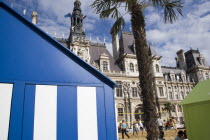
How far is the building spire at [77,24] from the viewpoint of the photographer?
99.2 feet

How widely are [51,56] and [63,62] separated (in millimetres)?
391

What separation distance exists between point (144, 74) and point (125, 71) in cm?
2494

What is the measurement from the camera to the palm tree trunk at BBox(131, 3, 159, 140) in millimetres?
5299

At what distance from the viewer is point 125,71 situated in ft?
100

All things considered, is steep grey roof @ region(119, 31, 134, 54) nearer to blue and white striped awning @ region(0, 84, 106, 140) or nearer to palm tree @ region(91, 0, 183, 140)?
palm tree @ region(91, 0, 183, 140)

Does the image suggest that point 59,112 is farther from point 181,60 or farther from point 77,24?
point 181,60

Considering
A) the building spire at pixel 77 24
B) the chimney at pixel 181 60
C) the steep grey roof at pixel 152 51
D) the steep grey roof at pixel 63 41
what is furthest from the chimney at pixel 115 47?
the chimney at pixel 181 60

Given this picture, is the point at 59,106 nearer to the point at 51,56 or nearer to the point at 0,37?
the point at 51,56

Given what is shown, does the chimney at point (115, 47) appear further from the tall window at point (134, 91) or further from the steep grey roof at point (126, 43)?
the tall window at point (134, 91)

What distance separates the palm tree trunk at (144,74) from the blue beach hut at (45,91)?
1382 millimetres

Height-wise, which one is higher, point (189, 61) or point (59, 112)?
point (189, 61)

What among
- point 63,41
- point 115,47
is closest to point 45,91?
point 63,41

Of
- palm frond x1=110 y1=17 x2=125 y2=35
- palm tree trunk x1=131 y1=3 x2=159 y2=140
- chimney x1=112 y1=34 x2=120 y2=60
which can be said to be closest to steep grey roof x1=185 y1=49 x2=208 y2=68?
chimney x1=112 y1=34 x2=120 y2=60

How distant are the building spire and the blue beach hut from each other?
25179 millimetres
